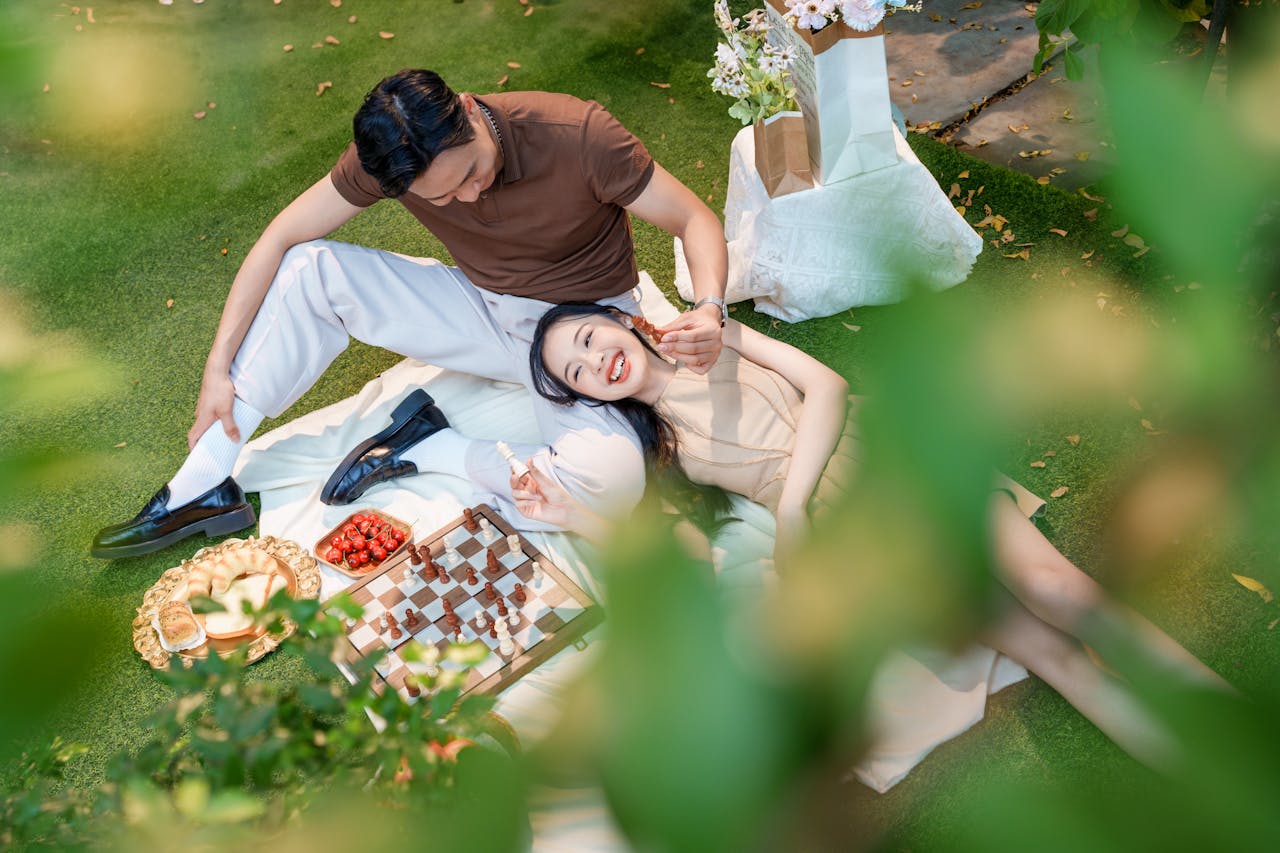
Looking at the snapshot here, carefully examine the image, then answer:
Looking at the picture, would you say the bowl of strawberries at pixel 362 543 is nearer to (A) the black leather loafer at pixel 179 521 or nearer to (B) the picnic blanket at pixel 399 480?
(B) the picnic blanket at pixel 399 480

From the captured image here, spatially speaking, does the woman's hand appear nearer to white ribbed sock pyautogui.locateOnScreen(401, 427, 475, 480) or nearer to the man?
the man

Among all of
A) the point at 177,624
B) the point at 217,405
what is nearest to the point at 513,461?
the point at 217,405

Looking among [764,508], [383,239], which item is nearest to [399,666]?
[764,508]

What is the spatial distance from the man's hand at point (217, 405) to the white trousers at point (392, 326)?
0.04 metres

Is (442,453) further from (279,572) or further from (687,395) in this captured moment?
(687,395)

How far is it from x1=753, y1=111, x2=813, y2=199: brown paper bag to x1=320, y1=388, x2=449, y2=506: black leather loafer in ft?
3.70

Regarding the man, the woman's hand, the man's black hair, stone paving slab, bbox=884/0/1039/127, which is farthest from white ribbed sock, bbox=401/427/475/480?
stone paving slab, bbox=884/0/1039/127

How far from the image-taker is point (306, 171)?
405 cm

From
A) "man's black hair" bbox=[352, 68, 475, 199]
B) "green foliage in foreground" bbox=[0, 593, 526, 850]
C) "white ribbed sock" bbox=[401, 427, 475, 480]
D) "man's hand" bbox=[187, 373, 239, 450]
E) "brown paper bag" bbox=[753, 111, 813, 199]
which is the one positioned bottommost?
"white ribbed sock" bbox=[401, 427, 475, 480]

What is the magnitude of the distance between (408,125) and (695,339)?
758 mm

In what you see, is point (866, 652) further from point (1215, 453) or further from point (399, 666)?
point (399, 666)

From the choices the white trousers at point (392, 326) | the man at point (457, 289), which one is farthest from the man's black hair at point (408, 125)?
the white trousers at point (392, 326)

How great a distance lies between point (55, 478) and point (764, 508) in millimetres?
2343

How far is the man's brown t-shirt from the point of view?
2568mm
